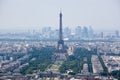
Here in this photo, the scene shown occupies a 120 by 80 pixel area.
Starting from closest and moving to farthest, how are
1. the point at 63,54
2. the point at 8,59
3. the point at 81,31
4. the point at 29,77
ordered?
the point at 29,77 → the point at 8,59 → the point at 63,54 → the point at 81,31

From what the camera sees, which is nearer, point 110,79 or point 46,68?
point 110,79

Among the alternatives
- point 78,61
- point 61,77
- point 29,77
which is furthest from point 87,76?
point 78,61

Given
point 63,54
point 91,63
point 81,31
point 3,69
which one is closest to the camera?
point 3,69

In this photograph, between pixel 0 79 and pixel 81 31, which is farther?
pixel 81 31

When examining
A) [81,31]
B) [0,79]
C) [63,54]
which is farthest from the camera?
[81,31]

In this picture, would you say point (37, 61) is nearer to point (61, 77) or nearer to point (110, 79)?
point (61, 77)

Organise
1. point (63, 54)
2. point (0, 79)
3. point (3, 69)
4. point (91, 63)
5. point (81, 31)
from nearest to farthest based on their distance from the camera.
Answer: point (0, 79)
point (3, 69)
point (91, 63)
point (63, 54)
point (81, 31)

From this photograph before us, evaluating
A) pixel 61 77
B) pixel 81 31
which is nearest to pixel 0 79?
pixel 61 77

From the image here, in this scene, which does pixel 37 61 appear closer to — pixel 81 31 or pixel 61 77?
pixel 61 77
